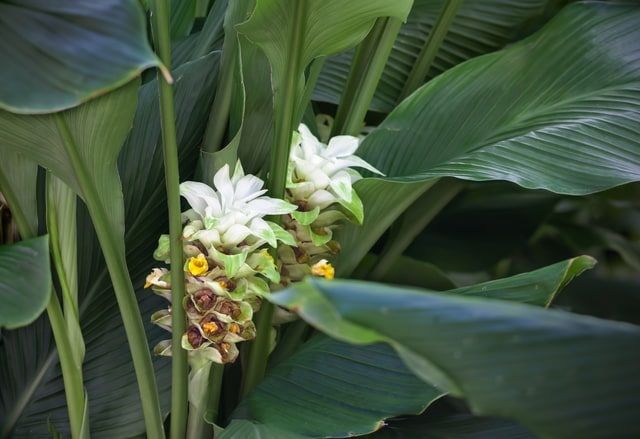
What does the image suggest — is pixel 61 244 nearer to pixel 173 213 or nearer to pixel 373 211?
pixel 173 213

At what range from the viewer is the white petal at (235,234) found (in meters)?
0.52

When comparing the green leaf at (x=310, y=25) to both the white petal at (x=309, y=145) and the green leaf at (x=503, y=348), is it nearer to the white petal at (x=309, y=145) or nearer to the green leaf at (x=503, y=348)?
the white petal at (x=309, y=145)

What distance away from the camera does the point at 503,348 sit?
328 mm

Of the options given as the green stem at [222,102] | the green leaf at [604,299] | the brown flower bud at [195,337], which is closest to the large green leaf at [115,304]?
the green stem at [222,102]

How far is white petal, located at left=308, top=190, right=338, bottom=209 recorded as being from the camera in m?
0.56

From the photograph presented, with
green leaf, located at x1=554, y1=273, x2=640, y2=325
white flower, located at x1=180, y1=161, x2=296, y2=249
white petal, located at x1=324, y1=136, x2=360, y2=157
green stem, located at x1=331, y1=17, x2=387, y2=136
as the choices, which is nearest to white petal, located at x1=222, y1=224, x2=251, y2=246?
white flower, located at x1=180, y1=161, x2=296, y2=249

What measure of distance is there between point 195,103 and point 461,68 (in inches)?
9.1

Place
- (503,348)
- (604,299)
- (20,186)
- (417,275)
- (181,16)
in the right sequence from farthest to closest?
(604,299) → (417,275) → (181,16) → (20,186) → (503,348)

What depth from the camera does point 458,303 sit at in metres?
0.33

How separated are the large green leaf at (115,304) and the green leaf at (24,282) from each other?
17 cm

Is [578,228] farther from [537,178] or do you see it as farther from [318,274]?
[318,274]

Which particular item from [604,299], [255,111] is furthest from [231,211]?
[604,299]

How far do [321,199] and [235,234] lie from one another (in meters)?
0.08

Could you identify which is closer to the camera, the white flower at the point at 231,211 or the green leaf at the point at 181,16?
the white flower at the point at 231,211
